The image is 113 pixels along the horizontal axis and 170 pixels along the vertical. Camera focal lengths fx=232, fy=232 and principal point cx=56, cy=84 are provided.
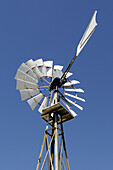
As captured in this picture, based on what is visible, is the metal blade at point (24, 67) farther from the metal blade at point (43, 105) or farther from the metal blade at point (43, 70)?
the metal blade at point (43, 105)

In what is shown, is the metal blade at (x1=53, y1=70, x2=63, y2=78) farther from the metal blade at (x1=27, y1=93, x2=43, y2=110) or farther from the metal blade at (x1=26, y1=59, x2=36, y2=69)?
the metal blade at (x1=27, y1=93, x2=43, y2=110)

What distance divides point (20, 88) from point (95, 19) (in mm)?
5303

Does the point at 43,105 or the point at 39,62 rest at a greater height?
the point at 39,62

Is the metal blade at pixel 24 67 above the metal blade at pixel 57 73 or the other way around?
the other way around

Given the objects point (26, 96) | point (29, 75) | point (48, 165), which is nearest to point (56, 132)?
point (48, 165)

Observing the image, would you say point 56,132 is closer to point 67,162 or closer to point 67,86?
point 67,162

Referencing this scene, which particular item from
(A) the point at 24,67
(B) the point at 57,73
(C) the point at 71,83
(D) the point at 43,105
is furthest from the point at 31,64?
(C) the point at 71,83

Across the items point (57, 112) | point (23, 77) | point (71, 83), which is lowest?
point (57, 112)

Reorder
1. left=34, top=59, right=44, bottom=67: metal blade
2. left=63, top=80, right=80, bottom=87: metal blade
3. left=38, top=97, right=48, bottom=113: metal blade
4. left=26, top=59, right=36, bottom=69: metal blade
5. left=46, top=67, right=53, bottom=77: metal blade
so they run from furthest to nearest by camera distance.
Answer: left=63, top=80, right=80, bottom=87: metal blade
left=46, top=67, right=53, bottom=77: metal blade
left=34, top=59, right=44, bottom=67: metal blade
left=26, top=59, right=36, bottom=69: metal blade
left=38, top=97, right=48, bottom=113: metal blade

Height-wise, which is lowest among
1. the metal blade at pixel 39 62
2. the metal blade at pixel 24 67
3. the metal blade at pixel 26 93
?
the metal blade at pixel 26 93

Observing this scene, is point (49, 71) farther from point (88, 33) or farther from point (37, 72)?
point (88, 33)

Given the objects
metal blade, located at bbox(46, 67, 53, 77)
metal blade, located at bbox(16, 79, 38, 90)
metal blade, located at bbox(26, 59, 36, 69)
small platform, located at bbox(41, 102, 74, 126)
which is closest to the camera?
small platform, located at bbox(41, 102, 74, 126)

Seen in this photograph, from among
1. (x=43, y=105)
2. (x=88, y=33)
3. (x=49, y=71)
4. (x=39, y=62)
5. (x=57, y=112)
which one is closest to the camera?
(x=88, y=33)

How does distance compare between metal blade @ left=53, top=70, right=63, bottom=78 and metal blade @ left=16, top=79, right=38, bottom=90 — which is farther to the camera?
metal blade @ left=53, top=70, right=63, bottom=78
